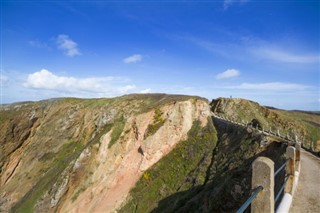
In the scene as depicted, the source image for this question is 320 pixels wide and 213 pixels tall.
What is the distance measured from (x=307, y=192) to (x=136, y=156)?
2651 centimetres

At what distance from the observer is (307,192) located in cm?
934

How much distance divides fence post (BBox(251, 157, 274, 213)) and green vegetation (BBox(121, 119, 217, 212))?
2039 centimetres

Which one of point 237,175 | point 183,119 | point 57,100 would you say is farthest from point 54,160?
point 237,175

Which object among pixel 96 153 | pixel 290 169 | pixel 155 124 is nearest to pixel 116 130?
pixel 96 153

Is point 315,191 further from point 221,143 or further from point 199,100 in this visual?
point 199,100

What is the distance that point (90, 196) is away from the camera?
108 ft

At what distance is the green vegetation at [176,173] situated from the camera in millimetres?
26938

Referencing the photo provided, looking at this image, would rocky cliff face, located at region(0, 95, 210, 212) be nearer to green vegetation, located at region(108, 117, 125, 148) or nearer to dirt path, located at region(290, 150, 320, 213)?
green vegetation, located at region(108, 117, 125, 148)

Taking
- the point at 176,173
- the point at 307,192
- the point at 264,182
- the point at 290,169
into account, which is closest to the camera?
the point at 264,182

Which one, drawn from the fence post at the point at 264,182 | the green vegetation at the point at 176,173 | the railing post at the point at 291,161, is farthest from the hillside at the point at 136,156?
the fence post at the point at 264,182

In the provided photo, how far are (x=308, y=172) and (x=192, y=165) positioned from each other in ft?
58.1

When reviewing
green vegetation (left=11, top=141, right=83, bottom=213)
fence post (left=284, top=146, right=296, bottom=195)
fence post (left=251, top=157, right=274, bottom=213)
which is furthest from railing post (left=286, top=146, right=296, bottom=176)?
green vegetation (left=11, top=141, right=83, bottom=213)

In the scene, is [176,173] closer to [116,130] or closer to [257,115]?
[116,130]

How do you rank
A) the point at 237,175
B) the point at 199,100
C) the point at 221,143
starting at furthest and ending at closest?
the point at 199,100 < the point at 221,143 < the point at 237,175
